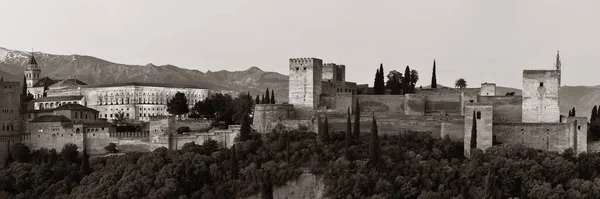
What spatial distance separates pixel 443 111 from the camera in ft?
152

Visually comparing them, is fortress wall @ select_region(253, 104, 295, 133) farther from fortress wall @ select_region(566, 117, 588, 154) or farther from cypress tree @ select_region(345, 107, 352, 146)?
fortress wall @ select_region(566, 117, 588, 154)

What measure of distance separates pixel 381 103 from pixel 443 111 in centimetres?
331

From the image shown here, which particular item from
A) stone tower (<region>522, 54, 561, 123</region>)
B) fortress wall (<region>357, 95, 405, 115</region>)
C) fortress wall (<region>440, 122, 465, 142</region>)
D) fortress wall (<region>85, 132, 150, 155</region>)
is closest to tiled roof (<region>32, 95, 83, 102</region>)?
fortress wall (<region>85, 132, 150, 155</region>)

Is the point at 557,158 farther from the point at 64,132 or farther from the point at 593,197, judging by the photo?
the point at 64,132

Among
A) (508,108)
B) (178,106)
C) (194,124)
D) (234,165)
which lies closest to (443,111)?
(508,108)

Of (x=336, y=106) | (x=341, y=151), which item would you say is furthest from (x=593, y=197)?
(x=336, y=106)

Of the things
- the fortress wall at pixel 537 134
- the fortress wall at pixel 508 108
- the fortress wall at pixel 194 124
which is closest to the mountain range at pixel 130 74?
the fortress wall at pixel 194 124

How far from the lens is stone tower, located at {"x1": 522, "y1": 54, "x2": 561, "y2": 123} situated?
4206 centimetres

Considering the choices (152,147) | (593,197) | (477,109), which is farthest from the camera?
(152,147)

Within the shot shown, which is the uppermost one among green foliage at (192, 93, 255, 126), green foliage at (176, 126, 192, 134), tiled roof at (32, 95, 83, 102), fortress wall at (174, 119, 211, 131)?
tiled roof at (32, 95, 83, 102)

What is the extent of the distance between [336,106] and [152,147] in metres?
9.92

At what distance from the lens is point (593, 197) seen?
37656 millimetres

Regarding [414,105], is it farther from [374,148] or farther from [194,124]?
[194,124]

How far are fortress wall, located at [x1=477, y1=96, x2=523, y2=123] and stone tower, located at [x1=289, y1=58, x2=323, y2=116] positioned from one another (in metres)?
9.21
